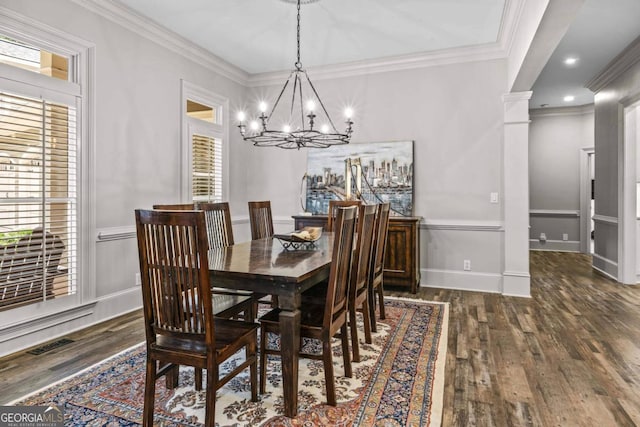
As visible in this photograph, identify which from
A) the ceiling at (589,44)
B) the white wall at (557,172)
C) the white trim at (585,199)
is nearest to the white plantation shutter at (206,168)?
the ceiling at (589,44)

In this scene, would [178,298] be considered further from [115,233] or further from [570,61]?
[570,61]

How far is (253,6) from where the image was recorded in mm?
3520

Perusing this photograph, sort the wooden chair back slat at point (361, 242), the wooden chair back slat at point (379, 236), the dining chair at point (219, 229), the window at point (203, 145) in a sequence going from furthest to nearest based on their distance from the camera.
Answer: the window at point (203, 145)
the wooden chair back slat at point (379, 236)
the dining chair at point (219, 229)
the wooden chair back slat at point (361, 242)

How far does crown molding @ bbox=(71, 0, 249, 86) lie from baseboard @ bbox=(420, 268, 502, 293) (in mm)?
3626

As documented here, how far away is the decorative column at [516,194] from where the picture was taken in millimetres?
4324

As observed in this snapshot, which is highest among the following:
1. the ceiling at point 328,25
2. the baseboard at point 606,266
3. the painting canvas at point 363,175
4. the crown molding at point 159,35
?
the ceiling at point 328,25

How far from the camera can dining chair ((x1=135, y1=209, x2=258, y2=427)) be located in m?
1.68

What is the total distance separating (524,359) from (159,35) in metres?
4.38

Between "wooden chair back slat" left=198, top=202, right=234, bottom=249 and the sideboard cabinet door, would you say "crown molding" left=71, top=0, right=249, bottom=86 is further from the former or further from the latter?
the sideboard cabinet door

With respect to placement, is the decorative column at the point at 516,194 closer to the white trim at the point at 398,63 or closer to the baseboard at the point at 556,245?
the white trim at the point at 398,63

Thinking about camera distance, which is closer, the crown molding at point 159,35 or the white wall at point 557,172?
the crown molding at point 159,35

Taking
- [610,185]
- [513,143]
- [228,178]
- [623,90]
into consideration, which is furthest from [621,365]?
[228,178]

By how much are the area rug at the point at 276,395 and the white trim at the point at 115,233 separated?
1.16 metres

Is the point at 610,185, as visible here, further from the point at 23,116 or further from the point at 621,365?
the point at 23,116
